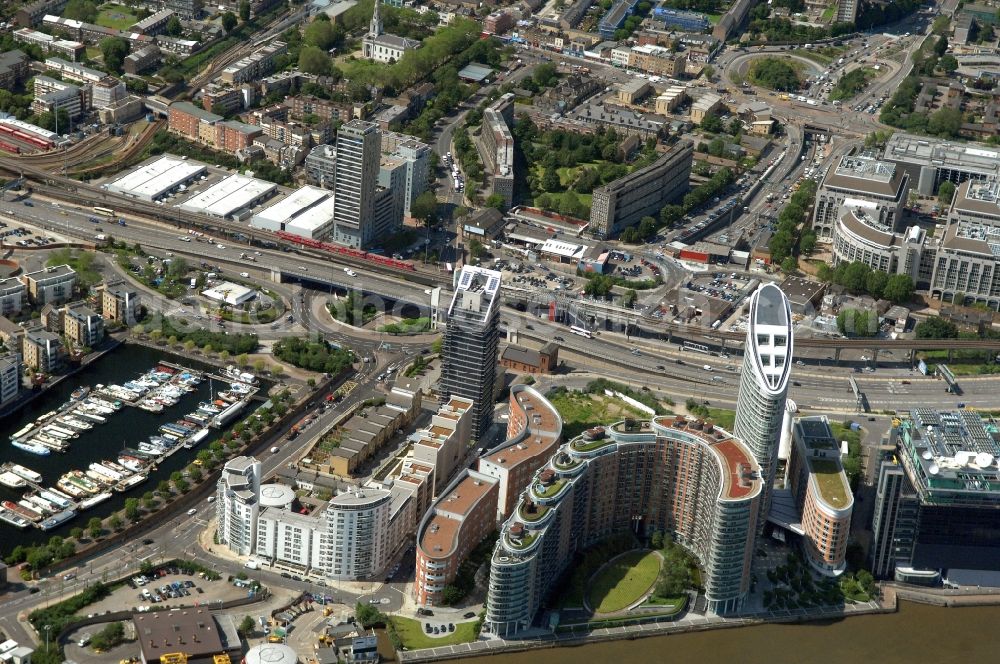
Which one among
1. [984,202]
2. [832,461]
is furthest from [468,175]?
[832,461]

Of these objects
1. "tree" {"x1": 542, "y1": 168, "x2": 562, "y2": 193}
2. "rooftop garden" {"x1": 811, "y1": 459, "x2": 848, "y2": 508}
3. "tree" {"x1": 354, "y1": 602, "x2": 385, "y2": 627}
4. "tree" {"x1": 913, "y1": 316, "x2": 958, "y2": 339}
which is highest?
"tree" {"x1": 542, "y1": 168, "x2": 562, "y2": 193}

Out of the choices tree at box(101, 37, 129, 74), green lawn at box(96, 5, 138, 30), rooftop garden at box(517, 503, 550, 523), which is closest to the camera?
rooftop garden at box(517, 503, 550, 523)

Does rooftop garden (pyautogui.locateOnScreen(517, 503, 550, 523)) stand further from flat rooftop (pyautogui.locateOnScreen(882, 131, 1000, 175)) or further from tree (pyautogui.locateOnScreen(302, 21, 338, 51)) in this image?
tree (pyautogui.locateOnScreen(302, 21, 338, 51))

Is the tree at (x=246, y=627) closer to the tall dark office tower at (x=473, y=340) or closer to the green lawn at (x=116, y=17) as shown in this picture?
the tall dark office tower at (x=473, y=340)

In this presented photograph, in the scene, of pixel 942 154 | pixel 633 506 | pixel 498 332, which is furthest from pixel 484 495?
pixel 942 154

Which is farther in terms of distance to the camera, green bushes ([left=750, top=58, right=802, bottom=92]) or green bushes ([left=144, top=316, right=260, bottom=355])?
green bushes ([left=750, top=58, right=802, bottom=92])

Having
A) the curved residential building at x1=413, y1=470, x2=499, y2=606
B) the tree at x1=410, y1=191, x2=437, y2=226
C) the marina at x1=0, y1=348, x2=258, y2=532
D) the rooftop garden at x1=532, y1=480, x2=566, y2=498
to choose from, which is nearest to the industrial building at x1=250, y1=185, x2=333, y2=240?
the tree at x1=410, y1=191, x2=437, y2=226

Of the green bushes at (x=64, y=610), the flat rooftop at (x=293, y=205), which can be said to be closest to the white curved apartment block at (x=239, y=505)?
the green bushes at (x=64, y=610)
